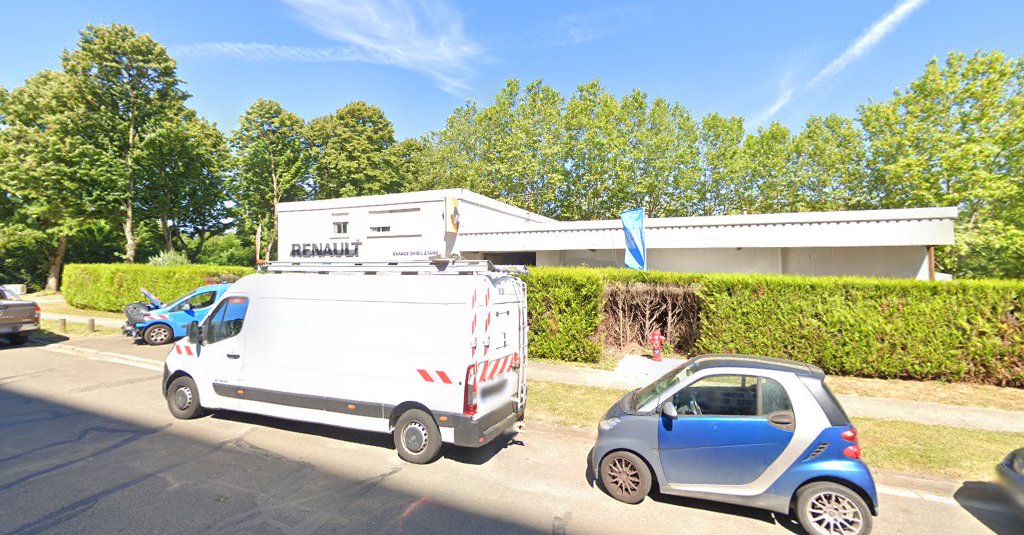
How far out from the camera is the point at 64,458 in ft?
17.2

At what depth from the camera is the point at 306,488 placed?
4.61 metres

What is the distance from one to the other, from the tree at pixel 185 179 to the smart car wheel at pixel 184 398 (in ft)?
78.7

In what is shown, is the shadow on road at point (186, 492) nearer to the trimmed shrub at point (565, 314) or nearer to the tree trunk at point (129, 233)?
the trimmed shrub at point (565, 314)

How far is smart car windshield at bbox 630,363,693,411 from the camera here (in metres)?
4.58

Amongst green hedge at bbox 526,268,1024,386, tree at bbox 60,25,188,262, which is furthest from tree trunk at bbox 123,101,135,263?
green hedge at bbox 526,268,1024,386

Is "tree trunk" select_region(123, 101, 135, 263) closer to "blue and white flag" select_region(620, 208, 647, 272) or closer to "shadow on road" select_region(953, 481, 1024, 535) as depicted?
"blue and white flag" select_region(620, 208, 647, 272)

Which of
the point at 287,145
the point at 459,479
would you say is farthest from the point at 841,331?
the point at 287,145

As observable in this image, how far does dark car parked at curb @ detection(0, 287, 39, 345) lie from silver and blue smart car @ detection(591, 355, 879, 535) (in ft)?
56.7

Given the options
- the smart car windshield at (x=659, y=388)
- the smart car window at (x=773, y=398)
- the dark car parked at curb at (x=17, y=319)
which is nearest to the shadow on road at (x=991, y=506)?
Result: the smart car window at (x=773, y=398)

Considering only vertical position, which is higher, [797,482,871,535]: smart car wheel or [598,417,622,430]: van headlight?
[598,417,622,430]: van headlight

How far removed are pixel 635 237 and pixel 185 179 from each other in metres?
29.1

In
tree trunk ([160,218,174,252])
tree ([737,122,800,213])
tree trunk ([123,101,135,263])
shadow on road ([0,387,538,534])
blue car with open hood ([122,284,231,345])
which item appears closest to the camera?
shadow on road ([0,387,538,534])

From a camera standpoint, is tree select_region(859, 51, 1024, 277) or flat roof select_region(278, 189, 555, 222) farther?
tree select_region(859, 51, 1024, 277)

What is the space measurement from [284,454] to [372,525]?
2.32 metres
